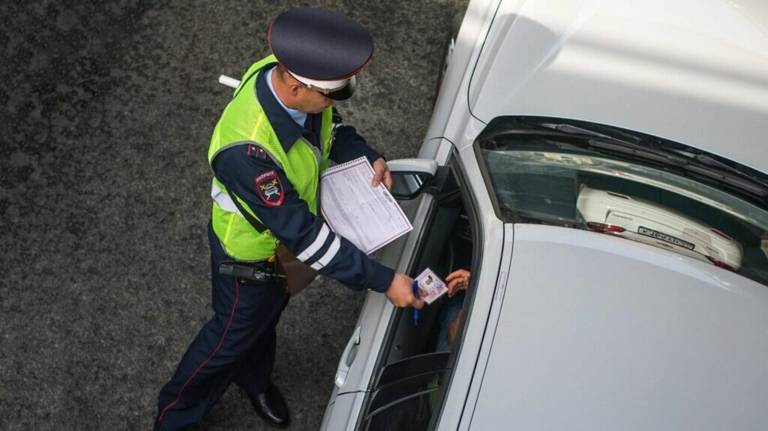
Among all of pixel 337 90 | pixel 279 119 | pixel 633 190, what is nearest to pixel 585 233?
pixel 633 190

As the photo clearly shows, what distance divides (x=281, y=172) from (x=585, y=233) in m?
0.86

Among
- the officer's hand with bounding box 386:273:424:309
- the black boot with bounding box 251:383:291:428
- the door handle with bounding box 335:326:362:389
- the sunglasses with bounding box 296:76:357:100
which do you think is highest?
the sunglasses with bounding box 296:76:357:100

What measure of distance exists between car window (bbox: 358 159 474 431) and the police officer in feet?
0.58

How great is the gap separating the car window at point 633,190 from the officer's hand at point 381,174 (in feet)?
1.00

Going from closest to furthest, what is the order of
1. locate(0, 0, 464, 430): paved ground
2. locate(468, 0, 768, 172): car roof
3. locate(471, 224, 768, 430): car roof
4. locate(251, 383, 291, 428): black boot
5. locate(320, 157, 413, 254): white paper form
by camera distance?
locate(471, 224, 768, 430): car roof
locate(320, 157, 413, 254): white paper form
locate(468, 0, 768, 172): car roof
locate(251, 383, 291, 428): black boot
locate(0, 0, 464, 430): paved ground

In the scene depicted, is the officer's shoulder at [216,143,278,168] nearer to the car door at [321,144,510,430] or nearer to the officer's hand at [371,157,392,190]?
the officer's hand at [371,157,392,190]

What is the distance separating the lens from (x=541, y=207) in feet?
8.09

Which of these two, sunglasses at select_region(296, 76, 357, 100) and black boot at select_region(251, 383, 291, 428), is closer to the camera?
sunglasses at select_region(296, 76, 357, 100)

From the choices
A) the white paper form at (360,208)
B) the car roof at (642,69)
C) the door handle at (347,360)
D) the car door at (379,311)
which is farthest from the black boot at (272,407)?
the car roof at (642,69)

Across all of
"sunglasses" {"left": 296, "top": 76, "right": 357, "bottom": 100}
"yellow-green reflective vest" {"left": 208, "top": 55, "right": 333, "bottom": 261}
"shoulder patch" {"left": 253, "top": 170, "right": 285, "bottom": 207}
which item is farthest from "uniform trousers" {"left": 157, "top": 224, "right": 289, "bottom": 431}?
"sunglasses" {"left": 296, "top": 76, "right": 357, "bottom": 100}

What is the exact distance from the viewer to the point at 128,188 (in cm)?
384

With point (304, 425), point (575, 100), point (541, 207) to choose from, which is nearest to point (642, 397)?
point (541, 207)

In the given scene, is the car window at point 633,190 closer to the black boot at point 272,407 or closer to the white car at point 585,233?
the white car at point 585,233

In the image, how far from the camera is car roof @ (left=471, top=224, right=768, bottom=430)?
193cm
